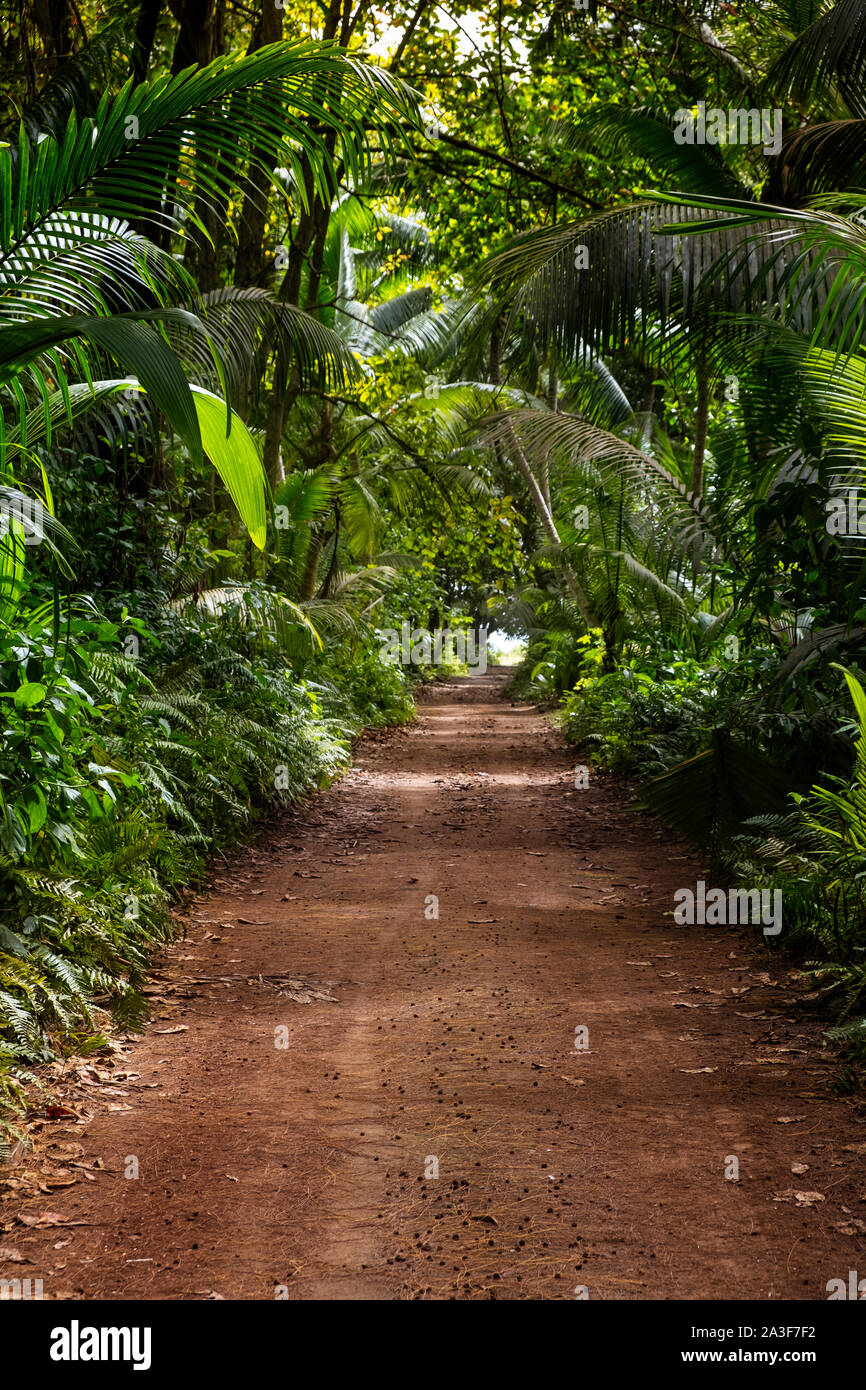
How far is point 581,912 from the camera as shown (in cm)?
655

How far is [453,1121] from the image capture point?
3738mm

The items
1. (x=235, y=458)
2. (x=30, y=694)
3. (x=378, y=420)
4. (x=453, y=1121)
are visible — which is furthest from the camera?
(x=378, y=420)

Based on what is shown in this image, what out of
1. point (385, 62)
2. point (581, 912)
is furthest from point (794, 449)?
point (385, 62)

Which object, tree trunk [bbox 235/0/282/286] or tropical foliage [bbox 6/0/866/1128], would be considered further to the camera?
tree trunk [bbox 235/0/282/286]

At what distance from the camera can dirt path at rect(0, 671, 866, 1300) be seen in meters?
2.87

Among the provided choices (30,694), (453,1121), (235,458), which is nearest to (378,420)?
(235,458)

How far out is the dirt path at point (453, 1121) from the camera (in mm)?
2869

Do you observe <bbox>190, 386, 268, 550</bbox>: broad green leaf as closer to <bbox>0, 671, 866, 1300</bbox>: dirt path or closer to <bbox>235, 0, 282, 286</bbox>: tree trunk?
<bbox>0, 671, 866, 1300</bbox>: dirt path

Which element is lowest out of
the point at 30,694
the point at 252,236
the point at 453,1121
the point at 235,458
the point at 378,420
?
the point at 453,1121

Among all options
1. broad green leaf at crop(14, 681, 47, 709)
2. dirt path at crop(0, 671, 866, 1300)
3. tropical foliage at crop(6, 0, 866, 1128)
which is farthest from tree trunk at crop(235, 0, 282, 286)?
broad green leaf at crop(14, 681, 47, 709)

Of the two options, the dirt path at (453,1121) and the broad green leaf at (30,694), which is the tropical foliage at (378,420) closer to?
the broad green leaf at (30,694)

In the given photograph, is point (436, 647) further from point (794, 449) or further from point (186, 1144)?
point (186, 1144)

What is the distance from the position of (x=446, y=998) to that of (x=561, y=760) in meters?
8.65

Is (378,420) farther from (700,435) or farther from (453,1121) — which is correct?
(453,1121)
